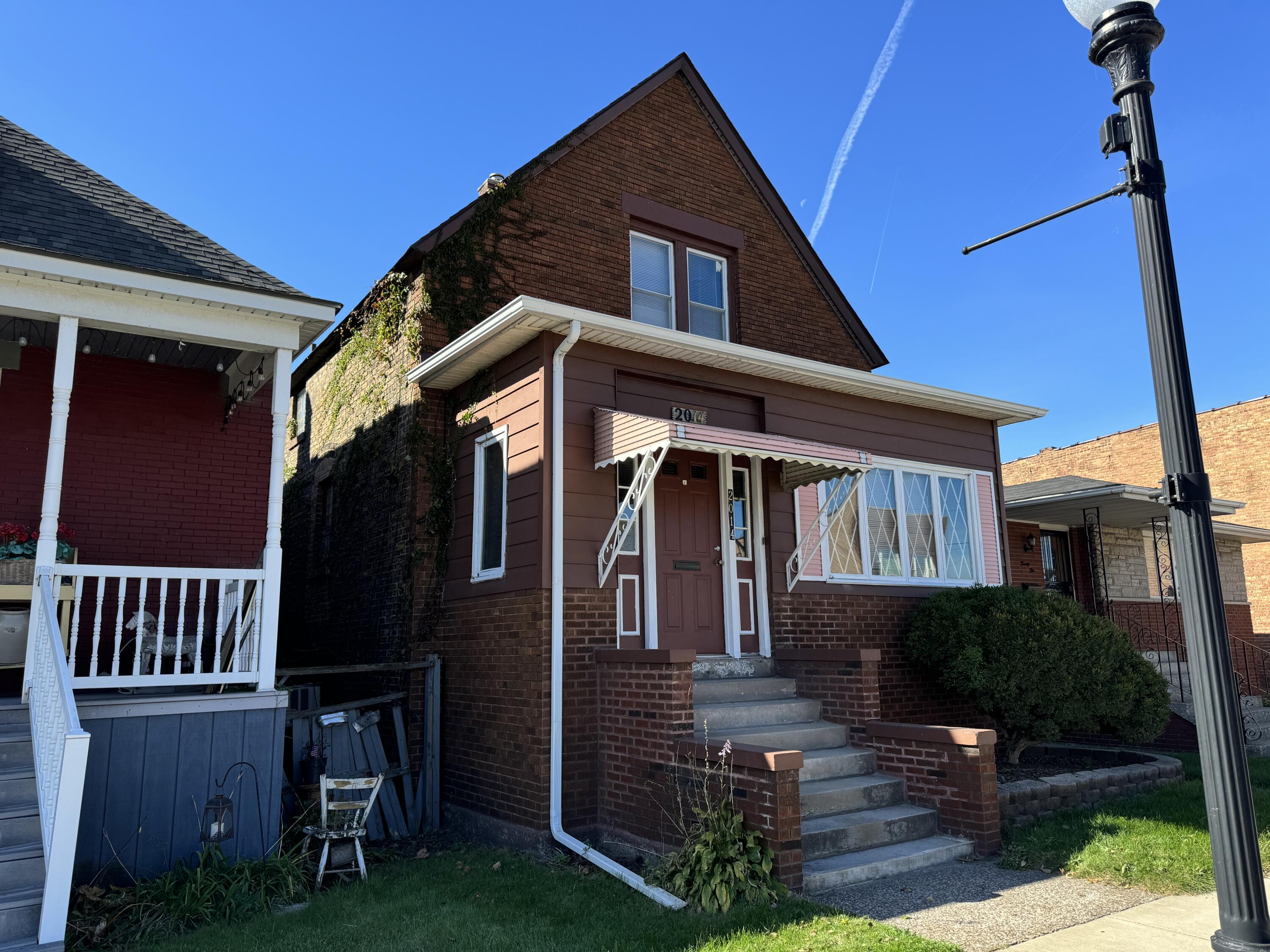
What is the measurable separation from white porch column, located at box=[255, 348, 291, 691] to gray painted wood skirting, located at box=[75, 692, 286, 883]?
308 mm

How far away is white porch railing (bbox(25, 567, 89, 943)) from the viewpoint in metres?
4.80

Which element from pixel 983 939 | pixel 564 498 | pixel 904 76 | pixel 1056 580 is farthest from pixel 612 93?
pixel 1056 580

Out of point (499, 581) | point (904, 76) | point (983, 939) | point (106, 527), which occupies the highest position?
point (904, 76)

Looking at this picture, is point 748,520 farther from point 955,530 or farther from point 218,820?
point 218,820

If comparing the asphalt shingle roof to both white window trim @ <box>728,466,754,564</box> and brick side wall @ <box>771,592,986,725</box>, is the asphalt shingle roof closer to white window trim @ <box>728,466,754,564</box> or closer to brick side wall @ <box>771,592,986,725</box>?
white window trim @ <box>728,466,754,564</box>

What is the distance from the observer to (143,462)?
895 centimetres

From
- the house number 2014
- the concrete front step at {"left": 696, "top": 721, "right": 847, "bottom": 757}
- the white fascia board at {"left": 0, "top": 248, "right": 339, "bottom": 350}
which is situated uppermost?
the white fascia board at {"left": 0, "top": 248, "right": 339, "bottom": 350}

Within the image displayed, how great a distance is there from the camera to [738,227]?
11.8 meters

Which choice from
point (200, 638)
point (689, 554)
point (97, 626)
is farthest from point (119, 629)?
point (689, 554)

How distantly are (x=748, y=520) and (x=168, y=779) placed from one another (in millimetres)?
5572

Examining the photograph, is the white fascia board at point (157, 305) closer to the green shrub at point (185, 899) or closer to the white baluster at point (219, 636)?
the white baluster at point (219, 636)

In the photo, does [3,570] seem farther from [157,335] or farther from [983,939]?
[983,939]

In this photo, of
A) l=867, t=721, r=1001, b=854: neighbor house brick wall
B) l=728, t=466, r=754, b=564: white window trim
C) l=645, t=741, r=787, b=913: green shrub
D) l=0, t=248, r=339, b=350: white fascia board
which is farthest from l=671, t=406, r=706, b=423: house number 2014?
l=645, t=741, r=787, b=913: green shrub

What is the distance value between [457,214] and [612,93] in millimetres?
2949
